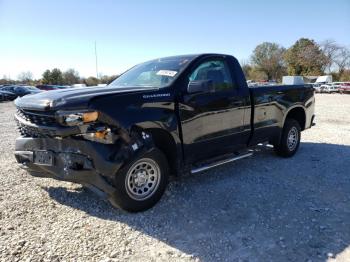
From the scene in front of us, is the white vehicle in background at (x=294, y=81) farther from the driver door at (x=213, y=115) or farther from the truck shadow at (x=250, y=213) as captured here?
the driver door at (x=213, y=115)

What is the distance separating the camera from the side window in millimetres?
4887

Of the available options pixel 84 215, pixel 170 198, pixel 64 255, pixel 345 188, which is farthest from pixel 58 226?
pixel 345 188

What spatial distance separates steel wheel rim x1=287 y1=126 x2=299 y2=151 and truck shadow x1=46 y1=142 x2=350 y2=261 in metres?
0.85

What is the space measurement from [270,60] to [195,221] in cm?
7867

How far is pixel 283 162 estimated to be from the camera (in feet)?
21.1

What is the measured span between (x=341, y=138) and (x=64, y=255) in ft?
25.8

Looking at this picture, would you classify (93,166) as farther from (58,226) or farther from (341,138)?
(341,138)

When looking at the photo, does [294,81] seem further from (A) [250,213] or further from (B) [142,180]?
(B) [142,180]

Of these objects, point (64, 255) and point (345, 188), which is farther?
point (345, 188)

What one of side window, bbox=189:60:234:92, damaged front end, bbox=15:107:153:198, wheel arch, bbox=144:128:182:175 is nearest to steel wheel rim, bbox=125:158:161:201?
damaged front end, bbox=15:107:153:198

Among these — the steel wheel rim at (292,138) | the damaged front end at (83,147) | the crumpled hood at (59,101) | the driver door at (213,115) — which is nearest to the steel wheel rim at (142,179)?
the damaged front end at (83,147)

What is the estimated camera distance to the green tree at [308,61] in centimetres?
6875

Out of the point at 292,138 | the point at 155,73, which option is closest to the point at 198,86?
the point at 155,73

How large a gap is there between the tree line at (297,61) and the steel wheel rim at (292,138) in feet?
189
